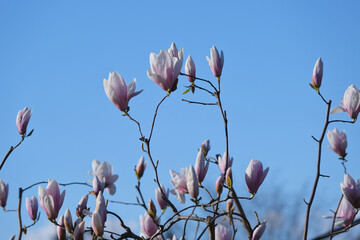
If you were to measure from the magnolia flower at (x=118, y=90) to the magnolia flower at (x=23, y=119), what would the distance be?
416 mm

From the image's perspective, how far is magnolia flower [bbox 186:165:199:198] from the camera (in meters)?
1.23

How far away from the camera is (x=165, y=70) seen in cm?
136

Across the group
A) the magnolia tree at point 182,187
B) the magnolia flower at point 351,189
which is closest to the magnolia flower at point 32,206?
the magnolia tree at point 182,187

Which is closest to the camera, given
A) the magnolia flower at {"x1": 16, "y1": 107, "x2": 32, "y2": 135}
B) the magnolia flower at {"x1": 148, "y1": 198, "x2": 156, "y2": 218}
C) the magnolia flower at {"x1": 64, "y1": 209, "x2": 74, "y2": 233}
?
the magnolia flower at {"x1": 64, "y1": 209, "x2": 74, "y2": 233}

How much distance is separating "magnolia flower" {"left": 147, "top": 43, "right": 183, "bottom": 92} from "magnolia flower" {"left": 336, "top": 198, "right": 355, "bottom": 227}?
637 millimetres

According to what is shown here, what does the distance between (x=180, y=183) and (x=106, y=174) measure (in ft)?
0.89

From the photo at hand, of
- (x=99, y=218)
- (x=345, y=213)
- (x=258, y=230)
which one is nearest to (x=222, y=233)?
(x=258, y=230)

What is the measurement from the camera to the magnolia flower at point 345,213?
4.97 ft

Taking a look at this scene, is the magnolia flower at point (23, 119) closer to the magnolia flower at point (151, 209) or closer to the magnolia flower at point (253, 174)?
the magnolia flower at point (151, 209)

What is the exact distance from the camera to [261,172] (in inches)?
53.4

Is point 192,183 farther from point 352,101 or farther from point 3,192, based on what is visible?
Result: point 3,192

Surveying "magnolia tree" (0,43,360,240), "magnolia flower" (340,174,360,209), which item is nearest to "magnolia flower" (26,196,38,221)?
"magnolia tree" (0,43,360,240)

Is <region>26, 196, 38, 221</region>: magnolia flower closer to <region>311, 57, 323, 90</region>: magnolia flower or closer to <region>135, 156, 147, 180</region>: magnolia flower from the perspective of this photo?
<region>135, 156, 147, 180</region>: magnolia flower

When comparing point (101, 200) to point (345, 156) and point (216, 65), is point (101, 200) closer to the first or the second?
point (216, 65)
